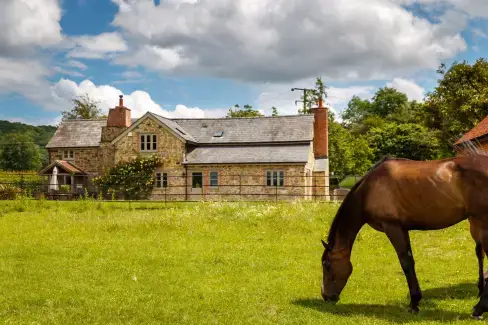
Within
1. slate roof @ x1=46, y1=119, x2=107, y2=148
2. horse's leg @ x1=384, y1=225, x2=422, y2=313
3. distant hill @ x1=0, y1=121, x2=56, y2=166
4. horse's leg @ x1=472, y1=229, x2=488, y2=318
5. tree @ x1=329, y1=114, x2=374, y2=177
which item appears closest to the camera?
horse's leg @ x1=472, y1=229, x2=488, y2=318

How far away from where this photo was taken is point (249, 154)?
114 ft

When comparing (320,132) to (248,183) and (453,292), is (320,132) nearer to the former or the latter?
(248,183)

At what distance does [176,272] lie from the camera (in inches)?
385

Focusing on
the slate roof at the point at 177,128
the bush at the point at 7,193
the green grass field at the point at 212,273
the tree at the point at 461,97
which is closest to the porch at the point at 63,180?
the bush at the point at 7,193

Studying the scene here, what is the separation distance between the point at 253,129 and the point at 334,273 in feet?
101

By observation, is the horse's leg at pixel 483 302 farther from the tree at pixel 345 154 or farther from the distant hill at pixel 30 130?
the distant hill at pixel 30 130

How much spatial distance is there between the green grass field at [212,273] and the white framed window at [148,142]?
1928cm

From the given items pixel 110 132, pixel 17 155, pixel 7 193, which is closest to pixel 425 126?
pixel 110 132

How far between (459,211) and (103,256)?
26.3ft

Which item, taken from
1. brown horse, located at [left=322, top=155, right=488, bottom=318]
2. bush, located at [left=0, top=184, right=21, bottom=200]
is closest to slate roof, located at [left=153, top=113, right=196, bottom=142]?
bush, located at [left=0, top=184, right=21, bottom=200]

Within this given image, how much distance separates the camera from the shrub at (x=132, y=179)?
115 feet

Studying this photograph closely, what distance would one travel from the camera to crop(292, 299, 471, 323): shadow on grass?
21.3 ft

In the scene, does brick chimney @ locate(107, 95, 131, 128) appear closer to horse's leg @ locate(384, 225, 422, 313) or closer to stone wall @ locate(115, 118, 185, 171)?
stone wall @ locate(115, 118, 185, 171)

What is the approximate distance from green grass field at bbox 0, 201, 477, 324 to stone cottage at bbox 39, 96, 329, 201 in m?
16.0
